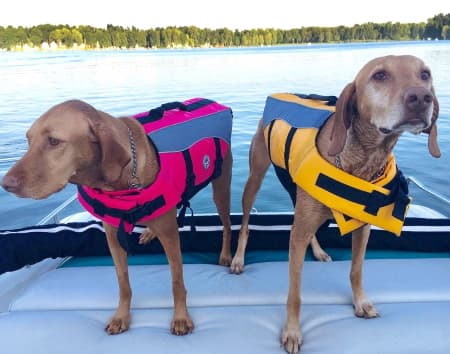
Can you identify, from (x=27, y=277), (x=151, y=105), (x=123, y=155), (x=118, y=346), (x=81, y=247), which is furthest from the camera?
(x=151, y=105)

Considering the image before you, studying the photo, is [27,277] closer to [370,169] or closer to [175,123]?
[175,123]

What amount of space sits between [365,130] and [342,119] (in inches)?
6.1

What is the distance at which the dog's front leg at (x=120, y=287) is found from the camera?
9.21ft

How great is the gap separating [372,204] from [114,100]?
15.3 metres

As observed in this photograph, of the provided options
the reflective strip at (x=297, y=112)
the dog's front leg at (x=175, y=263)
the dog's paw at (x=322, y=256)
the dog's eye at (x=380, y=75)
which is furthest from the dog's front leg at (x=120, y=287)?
the dog's eye at (x=380, y=75)

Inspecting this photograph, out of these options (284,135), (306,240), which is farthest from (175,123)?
(306,240)

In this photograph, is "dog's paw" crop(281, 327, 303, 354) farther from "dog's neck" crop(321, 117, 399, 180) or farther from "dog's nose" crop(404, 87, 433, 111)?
"dog's nose" crop(404, 87, 433, 111)

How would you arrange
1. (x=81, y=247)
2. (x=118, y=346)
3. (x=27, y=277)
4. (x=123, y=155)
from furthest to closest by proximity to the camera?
(x=81, y=247), (x=27, y=277), (x=118, y=346), (x=123, y=155)

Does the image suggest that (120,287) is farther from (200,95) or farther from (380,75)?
(200,95)

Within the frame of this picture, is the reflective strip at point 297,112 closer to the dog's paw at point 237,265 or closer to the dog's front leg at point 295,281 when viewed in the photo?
the dog's front leg at point 295,281

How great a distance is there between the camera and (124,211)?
2664 mm

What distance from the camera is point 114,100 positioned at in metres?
16.7

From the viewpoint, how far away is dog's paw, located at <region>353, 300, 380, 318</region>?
A: 2.83 m

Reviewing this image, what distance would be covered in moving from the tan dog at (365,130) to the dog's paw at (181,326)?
1.96 ft
